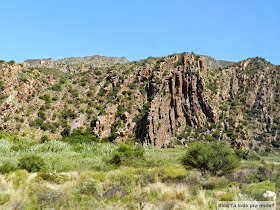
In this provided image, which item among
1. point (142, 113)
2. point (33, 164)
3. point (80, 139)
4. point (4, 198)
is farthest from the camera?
point (142, 113)

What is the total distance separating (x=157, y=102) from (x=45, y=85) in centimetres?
2896

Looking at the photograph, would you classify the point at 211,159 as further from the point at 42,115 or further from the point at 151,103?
the point at 42,115

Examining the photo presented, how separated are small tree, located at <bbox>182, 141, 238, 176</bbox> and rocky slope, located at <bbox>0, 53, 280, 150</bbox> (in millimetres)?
32358

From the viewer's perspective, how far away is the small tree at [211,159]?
1700 cm

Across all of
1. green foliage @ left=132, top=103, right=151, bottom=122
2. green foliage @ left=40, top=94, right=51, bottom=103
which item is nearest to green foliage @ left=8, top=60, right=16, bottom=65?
green foliage @ left=40, top=94, right=51, bottom=103

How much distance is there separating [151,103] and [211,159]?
1554 inches

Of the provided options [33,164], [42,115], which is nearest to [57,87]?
[42,115]

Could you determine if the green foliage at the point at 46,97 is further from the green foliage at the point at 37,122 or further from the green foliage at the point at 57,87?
the green foliage at the point at 37,122

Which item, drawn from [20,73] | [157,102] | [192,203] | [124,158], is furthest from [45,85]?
[192,203]

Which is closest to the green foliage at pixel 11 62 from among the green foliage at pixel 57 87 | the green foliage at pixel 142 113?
the green foliage at pixel 57 87

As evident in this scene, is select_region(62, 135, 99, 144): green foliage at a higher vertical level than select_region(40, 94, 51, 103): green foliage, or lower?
lower

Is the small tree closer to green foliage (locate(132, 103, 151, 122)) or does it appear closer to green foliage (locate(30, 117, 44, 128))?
green foliage (locate(132, 103, 151, 122))

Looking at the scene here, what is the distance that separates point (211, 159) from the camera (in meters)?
16.9

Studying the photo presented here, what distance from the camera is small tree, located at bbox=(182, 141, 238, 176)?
669 inches
